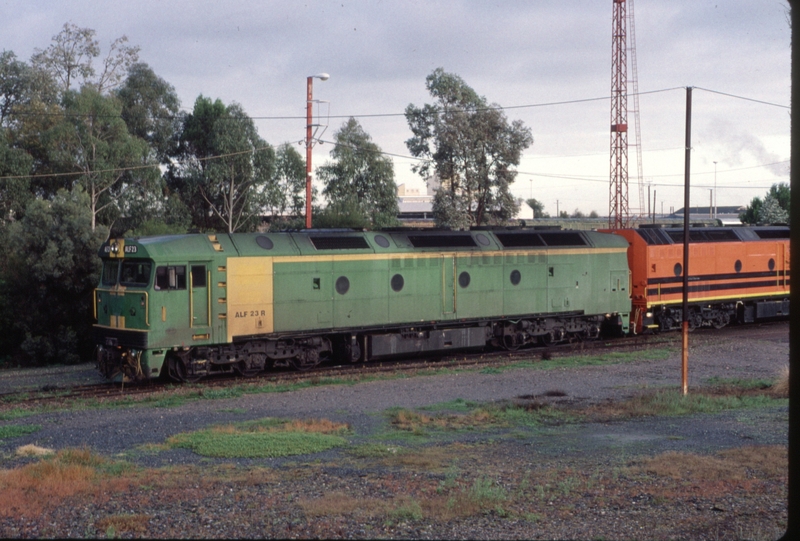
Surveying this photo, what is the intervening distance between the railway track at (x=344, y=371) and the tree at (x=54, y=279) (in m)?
13.1

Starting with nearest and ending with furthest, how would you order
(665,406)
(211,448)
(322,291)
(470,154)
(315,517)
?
(315,517), (211,448), (665,406), (322,291), (470,154)

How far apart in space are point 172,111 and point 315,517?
5712 cm

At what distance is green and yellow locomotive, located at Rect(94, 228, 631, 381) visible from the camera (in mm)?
20062

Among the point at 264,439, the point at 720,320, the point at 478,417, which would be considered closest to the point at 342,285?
the point at 478,417

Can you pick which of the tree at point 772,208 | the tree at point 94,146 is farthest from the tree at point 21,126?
Answer: the tree at point 772,208

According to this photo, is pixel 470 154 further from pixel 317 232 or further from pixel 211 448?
pixel 211 448

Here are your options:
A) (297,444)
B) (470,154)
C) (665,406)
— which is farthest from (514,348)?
(470,154)

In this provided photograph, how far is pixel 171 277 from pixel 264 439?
289 inches

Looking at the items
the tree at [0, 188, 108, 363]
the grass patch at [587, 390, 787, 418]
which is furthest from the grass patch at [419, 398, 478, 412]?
the tree at [0, 188, 108, 363]

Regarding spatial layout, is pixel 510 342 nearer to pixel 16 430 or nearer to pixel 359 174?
pixel 16 430

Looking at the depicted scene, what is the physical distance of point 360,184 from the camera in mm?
62938

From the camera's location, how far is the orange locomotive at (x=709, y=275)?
30562 mm

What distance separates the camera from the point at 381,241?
23.8m

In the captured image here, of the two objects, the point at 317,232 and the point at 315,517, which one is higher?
the point at 317,232
